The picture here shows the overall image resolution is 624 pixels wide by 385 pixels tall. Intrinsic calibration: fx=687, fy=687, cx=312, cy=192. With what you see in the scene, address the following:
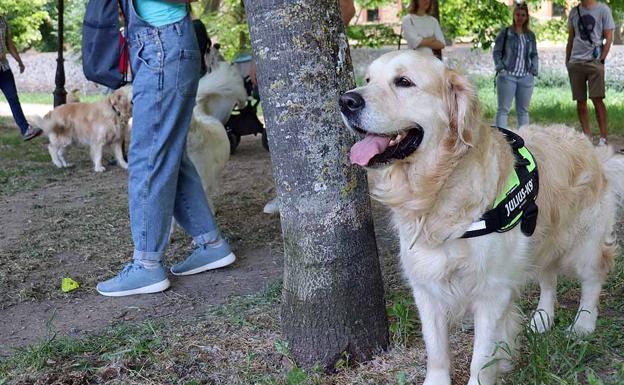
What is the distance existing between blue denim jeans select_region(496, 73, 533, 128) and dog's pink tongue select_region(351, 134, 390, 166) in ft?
25.7

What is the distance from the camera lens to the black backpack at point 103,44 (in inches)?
149

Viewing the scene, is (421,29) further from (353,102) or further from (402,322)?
(353,102)

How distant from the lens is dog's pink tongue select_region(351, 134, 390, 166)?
8.20ft

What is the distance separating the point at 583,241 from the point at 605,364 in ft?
2.00

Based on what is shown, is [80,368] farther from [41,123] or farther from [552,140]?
[41,123]

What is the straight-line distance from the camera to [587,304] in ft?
10.9

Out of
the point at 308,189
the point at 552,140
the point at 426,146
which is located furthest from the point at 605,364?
the point at 308,189

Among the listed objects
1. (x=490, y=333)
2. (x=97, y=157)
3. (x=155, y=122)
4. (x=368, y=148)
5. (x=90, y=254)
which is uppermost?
(x=368, y=148)

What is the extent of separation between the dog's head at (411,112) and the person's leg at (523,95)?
788 centimetres

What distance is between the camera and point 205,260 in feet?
14.4

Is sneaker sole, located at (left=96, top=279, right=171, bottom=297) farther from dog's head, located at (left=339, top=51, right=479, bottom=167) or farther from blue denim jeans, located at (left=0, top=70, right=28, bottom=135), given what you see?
blue denim jeans, located at (left=0, top=70, right=28, bottom=135)

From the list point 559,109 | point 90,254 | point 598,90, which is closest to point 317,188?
point 90,254

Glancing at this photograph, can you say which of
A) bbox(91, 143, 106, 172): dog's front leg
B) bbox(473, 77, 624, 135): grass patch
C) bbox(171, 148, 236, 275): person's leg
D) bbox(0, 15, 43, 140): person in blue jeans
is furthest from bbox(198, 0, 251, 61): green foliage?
bbox(171, 148, 236, 275): person's leg

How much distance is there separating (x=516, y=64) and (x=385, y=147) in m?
7.96
